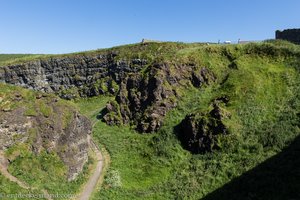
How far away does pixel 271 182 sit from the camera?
41.3m

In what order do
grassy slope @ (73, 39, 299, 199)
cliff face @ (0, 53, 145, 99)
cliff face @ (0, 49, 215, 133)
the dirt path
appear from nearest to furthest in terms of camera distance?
the dirt path, grassy slope @ (73, 39, 299, 199), cliff face @ (0, 49, 215, 133), cliff face @ (0, 53, 145, 99)

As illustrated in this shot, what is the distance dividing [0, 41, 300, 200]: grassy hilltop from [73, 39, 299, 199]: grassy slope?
0.12m

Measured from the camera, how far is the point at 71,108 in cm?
5312

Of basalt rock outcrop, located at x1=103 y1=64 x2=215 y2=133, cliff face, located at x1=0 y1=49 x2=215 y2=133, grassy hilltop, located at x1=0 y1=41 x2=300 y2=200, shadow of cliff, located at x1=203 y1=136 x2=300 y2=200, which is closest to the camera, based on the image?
shadow of cliff, located at x1=203 y1=136 x2=300 y2=200

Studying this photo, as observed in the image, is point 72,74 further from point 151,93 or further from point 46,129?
point 46,129

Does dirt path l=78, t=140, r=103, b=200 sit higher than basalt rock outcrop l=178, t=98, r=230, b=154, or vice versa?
basalt rock outcrop l=178, t=98, r=230, b=154

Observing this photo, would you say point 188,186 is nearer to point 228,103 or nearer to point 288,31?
point 228,103

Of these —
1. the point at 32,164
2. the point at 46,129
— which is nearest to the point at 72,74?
the point at 46,129

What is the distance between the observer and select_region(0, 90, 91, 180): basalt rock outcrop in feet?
150

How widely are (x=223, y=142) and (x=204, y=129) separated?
3259 mm

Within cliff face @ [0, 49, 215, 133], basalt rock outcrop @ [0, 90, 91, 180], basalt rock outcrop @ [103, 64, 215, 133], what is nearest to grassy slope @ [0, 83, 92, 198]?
basalt rock outcrop @ [0, 90, 91, 180]

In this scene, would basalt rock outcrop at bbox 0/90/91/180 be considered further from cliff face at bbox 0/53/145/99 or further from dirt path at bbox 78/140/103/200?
cliff face at bbox 0/53/145/99

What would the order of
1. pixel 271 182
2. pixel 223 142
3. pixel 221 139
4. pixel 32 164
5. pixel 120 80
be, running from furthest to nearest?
pixel 120 80
pixel 221 139
pixel 223 142
pixel 32 164
pixel 271 182

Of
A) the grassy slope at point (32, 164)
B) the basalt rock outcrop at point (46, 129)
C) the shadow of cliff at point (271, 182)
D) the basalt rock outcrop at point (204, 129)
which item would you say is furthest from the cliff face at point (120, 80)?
the shadow of cliff at point (271, 182)
